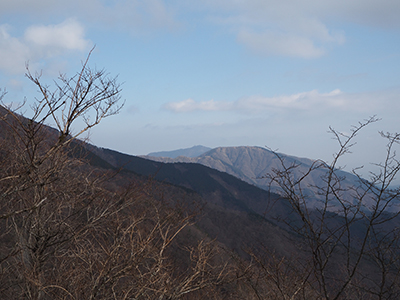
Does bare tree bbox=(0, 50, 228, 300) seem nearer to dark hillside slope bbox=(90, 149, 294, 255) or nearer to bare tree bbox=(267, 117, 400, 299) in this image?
bare tree bbox=(267, 117, 400, 299)

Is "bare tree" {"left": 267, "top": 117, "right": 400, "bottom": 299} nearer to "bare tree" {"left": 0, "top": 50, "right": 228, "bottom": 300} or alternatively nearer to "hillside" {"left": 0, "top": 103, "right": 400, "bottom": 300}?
"hillside" {"left": 0, "top": 103, "right": 400, "bottom": 300}

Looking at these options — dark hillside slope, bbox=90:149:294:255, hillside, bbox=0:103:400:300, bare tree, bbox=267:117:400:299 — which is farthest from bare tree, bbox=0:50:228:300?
dark hillside slope, bbox=90:149:294:255

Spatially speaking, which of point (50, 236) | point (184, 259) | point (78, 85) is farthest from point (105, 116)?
point (184, 259)

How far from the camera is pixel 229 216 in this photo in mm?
75875

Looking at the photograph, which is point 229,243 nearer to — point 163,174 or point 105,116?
point 105,116

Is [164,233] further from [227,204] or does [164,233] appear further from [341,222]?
[227,204]

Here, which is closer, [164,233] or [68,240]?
[68,240]

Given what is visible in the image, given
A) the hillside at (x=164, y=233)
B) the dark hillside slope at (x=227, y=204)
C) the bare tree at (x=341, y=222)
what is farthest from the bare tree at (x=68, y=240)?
the dark hillside slope at (x=227, y=204)

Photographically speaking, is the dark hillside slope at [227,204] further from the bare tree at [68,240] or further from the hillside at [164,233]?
the bare tree at [68,240]

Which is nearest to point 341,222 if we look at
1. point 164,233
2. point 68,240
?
point 68,240

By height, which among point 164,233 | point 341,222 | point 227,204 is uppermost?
point 341,222

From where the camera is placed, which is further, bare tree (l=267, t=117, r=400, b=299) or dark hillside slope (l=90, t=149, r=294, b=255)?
dark hillside slope (l=90, t=149, r=294, b=255)

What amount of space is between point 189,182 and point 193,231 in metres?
84.7

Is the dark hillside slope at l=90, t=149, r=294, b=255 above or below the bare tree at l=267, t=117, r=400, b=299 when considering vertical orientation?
below
